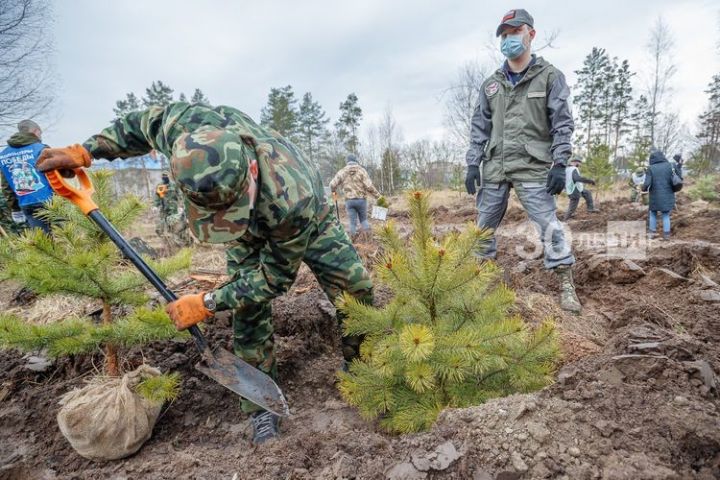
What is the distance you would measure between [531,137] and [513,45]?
0.73m

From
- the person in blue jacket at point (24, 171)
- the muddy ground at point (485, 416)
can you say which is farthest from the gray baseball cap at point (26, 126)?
the muddy ground at point (485, 416)

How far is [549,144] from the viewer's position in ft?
9.75

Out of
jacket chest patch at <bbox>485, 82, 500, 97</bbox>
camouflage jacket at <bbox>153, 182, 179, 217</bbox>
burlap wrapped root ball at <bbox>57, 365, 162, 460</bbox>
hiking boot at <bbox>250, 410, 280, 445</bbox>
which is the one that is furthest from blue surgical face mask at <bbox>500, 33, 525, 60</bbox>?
camouflage jacket at <bbox>153, 182, 179, 217</bbox>

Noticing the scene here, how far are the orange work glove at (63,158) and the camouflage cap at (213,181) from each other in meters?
0.91

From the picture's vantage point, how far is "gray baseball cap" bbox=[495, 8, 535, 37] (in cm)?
286

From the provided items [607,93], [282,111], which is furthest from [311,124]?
[607,93]

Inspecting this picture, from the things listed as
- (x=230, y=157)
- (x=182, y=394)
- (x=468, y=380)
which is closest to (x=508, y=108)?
(x=468, y=380)

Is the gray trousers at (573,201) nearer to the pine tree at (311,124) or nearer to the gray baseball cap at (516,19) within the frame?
the gray baseball cap at (516,19)

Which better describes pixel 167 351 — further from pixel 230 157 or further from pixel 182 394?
pixel 230 157

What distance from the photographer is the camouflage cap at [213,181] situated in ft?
4.28

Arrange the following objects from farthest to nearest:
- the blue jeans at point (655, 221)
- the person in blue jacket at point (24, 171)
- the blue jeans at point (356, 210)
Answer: the blue jeans at point (356, 210), the blue jeans at point (655, 221), the person in blue jacket at point (24, 171)

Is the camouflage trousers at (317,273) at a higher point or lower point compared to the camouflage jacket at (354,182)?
lower

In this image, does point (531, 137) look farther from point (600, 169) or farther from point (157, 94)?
point (157, 94)

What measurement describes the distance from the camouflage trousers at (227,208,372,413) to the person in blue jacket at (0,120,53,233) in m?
3.50
